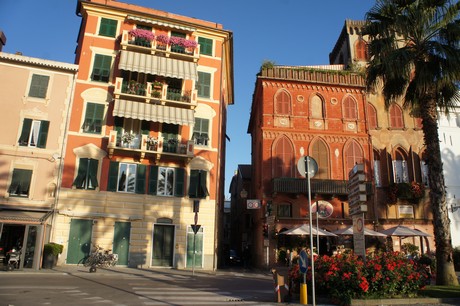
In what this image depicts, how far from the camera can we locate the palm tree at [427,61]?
47.8 feet

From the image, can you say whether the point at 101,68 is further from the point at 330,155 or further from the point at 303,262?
the point at 303,262

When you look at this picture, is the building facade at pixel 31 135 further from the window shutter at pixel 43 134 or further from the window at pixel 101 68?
the window at pixel 101 68


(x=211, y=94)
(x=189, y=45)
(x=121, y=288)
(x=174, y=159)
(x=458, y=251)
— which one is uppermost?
(x=189, y=45)

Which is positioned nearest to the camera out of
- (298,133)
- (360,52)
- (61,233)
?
(61,233)

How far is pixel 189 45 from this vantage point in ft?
84.7

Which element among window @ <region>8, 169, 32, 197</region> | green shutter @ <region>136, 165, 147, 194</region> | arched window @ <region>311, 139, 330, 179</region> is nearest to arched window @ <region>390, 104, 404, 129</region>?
arched window @ <region>311, 139, 330, 179</region>

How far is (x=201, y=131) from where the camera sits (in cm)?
2528

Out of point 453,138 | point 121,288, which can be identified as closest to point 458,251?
point 453,138

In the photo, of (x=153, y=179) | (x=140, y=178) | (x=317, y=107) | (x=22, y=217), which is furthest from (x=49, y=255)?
(x=317, y=107)

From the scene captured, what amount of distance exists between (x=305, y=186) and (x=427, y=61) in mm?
12273

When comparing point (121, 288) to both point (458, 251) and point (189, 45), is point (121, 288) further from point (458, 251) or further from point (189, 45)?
point (458, 251)

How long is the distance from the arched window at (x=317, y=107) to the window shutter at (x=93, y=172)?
16339mm

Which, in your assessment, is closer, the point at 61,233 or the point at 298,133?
the point at 61,233

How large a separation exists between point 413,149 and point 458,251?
8099mm
